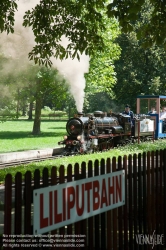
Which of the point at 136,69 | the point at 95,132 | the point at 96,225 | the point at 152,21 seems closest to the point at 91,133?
the point at 95,132

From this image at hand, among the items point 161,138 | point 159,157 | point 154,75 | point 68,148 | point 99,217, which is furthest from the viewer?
point 154,75

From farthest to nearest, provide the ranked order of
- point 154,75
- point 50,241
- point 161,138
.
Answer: point 154,75 < point 161,138 < point 50,241

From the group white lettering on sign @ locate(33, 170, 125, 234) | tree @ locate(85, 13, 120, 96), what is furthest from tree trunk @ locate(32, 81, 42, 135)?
white lettering on sign @ locate(33, 170, 125, 234)

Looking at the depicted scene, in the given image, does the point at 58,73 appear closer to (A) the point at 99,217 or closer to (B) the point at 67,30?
(B) the point at 67,30

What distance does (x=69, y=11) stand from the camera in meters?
12.9

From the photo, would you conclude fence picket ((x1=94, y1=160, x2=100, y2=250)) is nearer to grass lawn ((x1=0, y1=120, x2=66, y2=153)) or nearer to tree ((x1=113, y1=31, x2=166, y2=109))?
grass lawn ((x1=0, y1=120, x2=66, y2=153))

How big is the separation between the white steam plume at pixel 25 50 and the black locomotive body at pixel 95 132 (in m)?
3.78

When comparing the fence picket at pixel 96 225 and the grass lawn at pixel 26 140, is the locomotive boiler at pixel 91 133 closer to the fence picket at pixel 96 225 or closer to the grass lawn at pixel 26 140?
the grass lawn at pixel 26 140

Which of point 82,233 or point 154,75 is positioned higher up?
point 154,75

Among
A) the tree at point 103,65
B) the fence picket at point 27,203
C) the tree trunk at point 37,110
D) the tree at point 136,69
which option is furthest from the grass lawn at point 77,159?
the tree at point 136,69

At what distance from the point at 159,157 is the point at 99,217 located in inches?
67.2

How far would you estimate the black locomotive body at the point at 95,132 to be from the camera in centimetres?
1947

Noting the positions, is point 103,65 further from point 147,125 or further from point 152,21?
point 152,21

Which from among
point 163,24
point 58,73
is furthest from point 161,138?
point 163,24
